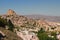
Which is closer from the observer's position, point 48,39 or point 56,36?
point 48,39

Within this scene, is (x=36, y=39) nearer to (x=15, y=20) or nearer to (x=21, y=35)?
(x=21, y=35)

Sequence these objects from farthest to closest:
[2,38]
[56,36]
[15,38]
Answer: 1. [56,36]
2. [15,38]
3. [2,38]

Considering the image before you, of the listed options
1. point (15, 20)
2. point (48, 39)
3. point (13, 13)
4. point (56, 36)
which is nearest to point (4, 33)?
point (48, 39)

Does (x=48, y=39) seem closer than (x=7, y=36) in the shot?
No

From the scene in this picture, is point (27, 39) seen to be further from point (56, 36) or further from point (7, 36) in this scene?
point (56, 36)

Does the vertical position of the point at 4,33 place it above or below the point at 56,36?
above

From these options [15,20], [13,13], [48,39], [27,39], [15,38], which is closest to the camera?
[15,38]

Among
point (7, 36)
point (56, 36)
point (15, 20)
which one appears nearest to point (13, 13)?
point (15, 20)

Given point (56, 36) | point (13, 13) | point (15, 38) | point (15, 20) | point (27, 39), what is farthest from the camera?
point (13, 13)

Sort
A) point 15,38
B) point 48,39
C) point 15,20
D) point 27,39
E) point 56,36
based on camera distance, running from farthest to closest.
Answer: point 15,20
point 56,36
point 48,39
point 27,39
point 15,38
